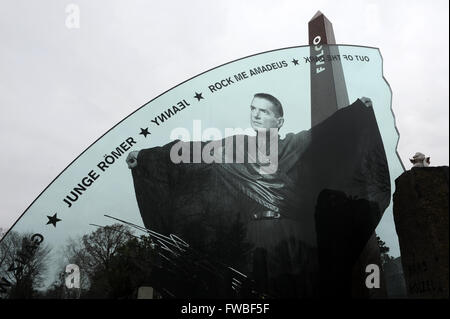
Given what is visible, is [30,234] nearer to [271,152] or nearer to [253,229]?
[253,229]

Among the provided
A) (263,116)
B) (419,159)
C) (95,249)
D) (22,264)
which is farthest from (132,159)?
(419,159)

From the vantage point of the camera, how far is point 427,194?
18.8 feet

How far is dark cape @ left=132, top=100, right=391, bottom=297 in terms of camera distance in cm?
921

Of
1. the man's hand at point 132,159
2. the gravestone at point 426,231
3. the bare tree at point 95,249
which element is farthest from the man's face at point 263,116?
the gravestone at point 426,231

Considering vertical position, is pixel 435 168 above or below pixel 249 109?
below

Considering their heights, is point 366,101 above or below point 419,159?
above

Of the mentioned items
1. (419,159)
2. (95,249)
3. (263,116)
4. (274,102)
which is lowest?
(95,249)

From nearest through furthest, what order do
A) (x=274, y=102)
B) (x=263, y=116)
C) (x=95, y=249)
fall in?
(x=95, y=249) → (x=263, y=116) → (x=274, y=102)

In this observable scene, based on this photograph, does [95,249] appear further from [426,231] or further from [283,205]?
[426,231]

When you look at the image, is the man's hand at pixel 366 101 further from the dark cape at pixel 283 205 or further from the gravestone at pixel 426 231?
the gravestone at pixel 426 231

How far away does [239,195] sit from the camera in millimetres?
9820

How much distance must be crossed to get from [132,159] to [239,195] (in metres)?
2.65

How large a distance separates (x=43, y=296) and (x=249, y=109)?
6.15 meters
